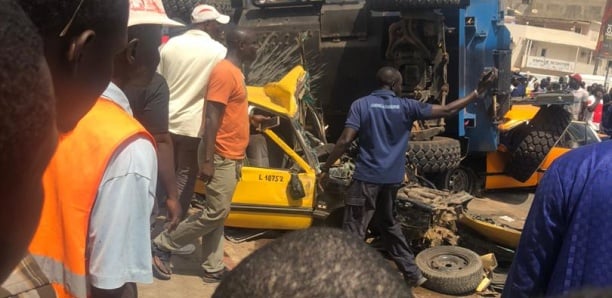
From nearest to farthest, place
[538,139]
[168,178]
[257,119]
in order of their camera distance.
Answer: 1. [168,178]
2. [257,119]
3. [538,139]

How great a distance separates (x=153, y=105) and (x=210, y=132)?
46 cm

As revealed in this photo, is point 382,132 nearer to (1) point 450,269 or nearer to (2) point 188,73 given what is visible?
(1) point 450,269

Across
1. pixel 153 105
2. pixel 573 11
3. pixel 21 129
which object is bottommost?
pixel 573 11

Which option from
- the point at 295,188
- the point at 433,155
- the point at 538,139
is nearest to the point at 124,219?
the point at 295,188

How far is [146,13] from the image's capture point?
2506 mm

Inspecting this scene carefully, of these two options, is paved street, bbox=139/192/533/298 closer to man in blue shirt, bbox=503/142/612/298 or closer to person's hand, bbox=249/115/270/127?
person's hand, bbox=249/115/270/127

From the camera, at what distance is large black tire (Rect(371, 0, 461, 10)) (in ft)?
21.5

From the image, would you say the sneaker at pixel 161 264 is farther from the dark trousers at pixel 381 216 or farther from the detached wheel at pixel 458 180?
the detached wheel at pixel 458 180

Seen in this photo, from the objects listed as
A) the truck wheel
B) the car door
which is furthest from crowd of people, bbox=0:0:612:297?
the truck wheel

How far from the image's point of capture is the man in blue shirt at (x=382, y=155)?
207 inches

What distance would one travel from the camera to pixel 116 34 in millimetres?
1444

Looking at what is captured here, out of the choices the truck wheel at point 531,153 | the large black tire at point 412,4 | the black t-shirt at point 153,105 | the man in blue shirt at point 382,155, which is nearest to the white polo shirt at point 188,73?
the black t-shirt at point 153,105

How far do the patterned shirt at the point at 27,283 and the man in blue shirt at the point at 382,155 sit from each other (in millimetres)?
3881

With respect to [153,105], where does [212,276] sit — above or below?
below
